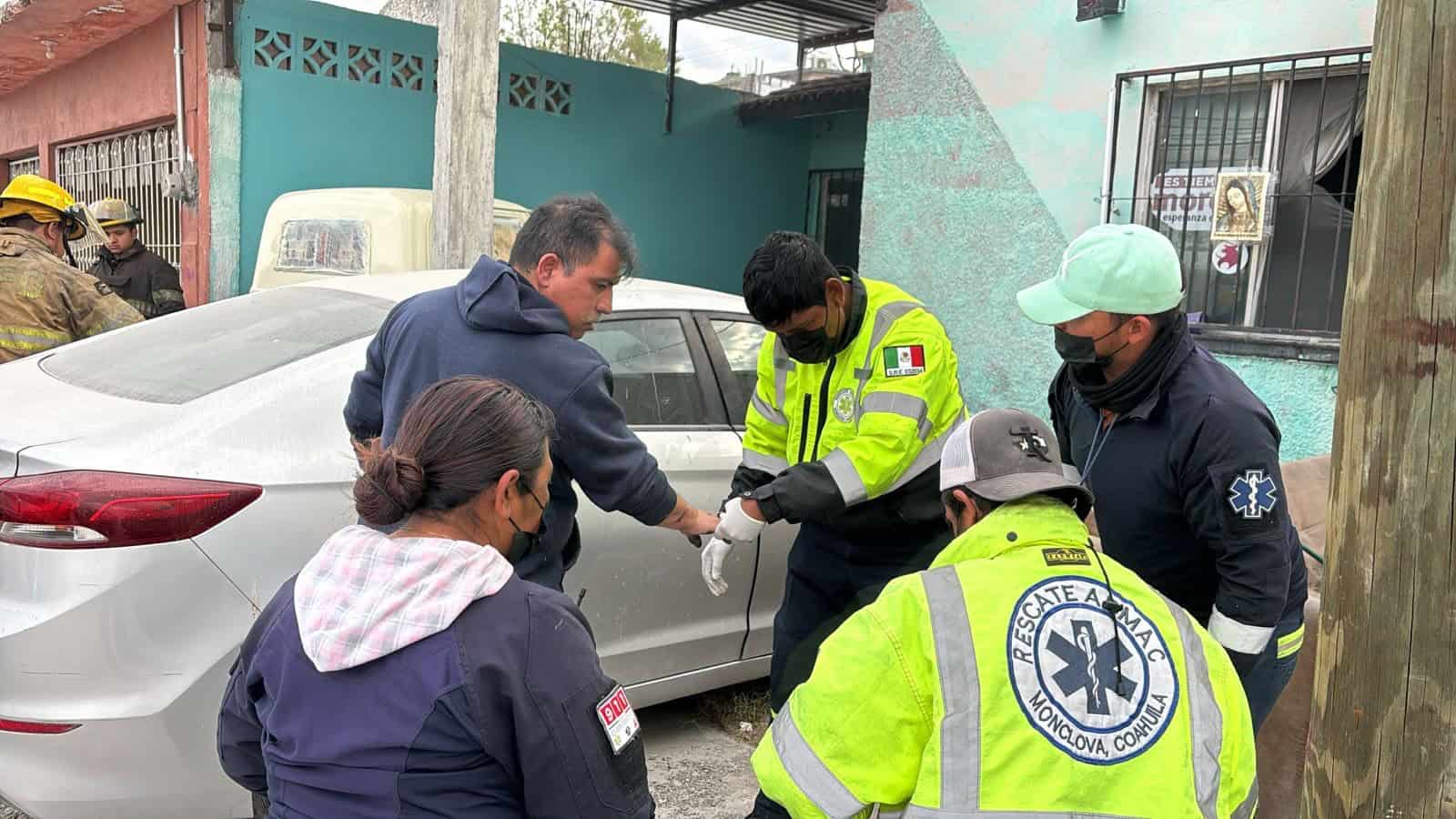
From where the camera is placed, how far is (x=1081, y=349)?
2.29m

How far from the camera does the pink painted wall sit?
8.17 meters

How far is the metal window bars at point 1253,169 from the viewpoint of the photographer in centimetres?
459

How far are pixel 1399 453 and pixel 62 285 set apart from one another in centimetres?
455

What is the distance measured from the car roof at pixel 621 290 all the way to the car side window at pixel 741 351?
0.06 m

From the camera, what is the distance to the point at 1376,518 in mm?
1745

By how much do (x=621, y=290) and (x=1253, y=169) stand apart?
2.96m

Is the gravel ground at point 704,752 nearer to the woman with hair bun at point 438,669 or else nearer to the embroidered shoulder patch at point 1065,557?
the woman with hair bun at point 438,669

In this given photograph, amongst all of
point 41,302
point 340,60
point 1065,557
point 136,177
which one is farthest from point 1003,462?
point 136,177

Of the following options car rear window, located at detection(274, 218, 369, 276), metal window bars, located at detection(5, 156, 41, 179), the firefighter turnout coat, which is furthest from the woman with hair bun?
metal window bars, located at detection(5, 156, 41, 179)

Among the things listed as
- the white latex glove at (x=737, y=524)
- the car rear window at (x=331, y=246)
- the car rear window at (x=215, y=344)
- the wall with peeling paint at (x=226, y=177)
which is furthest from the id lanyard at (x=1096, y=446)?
the wall with peeling paint at (x=226, y=177)

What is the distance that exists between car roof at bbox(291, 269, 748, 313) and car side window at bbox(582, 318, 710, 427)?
0.23 ft

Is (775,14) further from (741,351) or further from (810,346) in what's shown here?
(810,346)

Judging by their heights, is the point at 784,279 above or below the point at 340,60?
below

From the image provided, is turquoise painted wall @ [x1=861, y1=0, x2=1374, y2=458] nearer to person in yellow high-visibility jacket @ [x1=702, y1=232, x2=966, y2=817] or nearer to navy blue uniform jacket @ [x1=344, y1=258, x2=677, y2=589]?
person in yellow high-visibility jacket @ [x1=702, y1=232, x2=966, y2=817]
